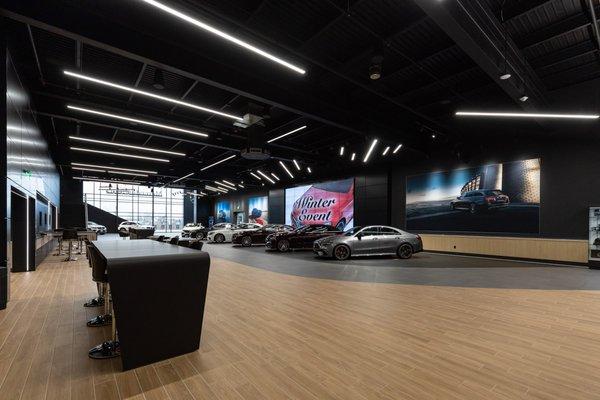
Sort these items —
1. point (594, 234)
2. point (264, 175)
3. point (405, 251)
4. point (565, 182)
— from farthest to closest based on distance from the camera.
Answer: point (264, 175), point (405, 251), point (565, 182), point (594, 234)

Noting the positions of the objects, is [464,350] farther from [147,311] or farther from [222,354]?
[147,311]

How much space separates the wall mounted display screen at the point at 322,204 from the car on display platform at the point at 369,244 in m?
5.31

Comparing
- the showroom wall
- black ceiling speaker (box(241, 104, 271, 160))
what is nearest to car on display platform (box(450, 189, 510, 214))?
the showroom wall

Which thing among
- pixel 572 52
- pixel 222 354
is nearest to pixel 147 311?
pixel 222 354

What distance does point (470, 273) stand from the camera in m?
7.07

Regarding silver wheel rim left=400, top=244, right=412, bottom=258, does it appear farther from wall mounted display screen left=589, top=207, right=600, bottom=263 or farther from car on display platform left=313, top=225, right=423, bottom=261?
wall mounted display screen left=589, top=207, right=600, bottom=263

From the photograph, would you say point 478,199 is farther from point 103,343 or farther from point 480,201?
point 103,343

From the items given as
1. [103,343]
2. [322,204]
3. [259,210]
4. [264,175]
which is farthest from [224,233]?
[103,343]

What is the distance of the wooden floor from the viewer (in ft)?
7.06

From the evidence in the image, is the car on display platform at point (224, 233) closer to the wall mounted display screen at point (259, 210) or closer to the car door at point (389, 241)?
the wall mounted display screen at point (259, 210)

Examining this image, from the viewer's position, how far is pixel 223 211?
28.0 meters

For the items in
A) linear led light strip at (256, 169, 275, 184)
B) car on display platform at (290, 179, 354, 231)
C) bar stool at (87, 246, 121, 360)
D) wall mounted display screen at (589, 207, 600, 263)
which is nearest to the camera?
bar stool at (87, 246, 121, 360)

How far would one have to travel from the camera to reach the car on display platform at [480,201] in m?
9.98

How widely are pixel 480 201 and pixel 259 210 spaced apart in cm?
1552
